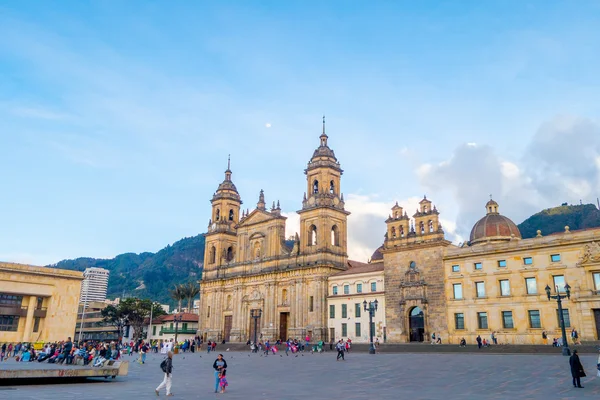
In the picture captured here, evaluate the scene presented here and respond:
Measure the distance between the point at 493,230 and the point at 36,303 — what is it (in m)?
54.7

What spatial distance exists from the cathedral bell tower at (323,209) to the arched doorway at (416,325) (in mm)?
15541

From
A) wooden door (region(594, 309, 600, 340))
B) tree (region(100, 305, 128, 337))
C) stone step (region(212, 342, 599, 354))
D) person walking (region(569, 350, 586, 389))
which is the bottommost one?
person walking (region(569, 350, 586, 389))

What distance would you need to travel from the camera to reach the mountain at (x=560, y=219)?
113062mm

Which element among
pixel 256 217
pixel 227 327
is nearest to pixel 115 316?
pixel 227 327

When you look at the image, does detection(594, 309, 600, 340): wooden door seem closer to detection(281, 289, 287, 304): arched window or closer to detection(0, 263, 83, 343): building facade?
detection(281, 289, 287, 304): arched window

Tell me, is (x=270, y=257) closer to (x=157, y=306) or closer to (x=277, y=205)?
(x=277, y=205)

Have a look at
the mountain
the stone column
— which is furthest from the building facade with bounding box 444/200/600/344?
the mountain

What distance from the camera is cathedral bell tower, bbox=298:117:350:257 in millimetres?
65000

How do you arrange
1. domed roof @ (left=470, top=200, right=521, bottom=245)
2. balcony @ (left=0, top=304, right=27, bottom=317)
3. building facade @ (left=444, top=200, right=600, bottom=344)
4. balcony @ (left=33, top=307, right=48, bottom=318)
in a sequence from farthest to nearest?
balcony @ (left=33, top=307, right=48, bottom=318)
balcony @ (left=0, top=304, right=27, bottom=317)
domed roof @ (left=470, top=200, right=521, bottom=245)
building facade @ (left=444, top=200, right=600, bottom=344)

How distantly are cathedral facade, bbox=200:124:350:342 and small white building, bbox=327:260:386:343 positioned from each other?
122 centimetres

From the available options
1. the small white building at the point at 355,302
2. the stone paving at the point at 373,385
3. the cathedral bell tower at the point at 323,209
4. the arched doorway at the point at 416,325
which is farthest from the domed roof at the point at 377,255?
the stone paving at the point at 373,385

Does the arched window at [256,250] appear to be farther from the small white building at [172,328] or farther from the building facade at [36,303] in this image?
the building facade at [36,303]

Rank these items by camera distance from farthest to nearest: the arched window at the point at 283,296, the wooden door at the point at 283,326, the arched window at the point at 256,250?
the arched window at the point at 256,250, the arched window at the point at 283,296, the wooden door at the point at 283,326

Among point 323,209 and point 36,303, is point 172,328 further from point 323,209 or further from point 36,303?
point 323,209
